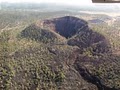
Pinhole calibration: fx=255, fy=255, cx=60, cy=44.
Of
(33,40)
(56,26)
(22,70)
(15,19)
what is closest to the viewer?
(22,70)

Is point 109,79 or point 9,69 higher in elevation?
point 9,69

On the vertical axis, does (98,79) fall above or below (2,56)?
below

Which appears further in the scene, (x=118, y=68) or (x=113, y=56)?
(x=113, y=56)

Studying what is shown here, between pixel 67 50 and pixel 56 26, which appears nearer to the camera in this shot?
pixel 67 50

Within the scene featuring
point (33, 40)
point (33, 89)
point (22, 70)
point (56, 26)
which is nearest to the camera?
point (33, 89)

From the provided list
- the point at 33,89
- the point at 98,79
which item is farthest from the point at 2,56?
the point at 98,79

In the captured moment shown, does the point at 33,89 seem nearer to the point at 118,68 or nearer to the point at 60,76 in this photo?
the point at 60,76

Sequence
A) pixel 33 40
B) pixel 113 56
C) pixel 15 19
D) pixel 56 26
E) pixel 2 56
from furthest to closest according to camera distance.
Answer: pixel 15 19 < pixel 56 26 < pixel 33 40 < pixel 113 56 < pixel 2 56

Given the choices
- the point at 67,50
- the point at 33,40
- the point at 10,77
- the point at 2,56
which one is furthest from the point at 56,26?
the point at 10,77

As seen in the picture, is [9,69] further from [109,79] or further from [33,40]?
[33,40]
